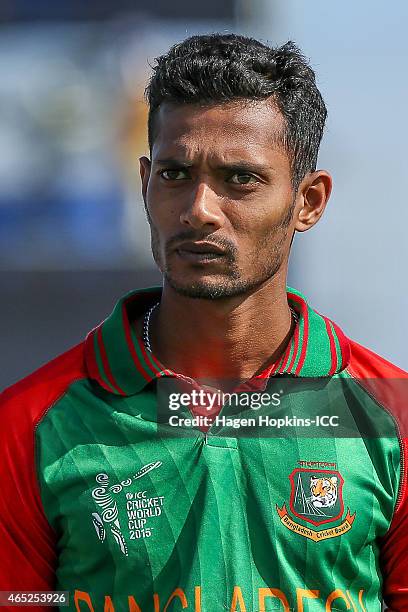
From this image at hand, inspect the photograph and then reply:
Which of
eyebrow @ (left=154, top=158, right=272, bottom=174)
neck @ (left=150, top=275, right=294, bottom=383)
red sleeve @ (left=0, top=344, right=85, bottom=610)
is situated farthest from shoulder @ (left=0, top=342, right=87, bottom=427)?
eyebrow @ (left=154, top=158, right=272, bottom=174)

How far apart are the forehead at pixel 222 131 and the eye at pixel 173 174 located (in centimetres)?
3

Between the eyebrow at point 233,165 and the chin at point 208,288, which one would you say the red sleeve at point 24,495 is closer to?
the chin at point 208,288

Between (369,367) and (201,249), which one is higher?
(201,249)

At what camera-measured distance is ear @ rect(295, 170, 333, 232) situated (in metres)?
2.18

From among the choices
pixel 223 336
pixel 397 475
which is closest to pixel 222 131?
pixel 223 336

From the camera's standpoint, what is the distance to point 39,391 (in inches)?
80.7

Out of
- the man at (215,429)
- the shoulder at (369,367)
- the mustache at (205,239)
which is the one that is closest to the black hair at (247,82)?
the man at (215,429)

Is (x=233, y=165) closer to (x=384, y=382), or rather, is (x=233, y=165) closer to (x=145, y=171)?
(x=145, y=171)

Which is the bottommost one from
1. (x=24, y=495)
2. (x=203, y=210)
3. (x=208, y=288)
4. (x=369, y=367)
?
(x=24, y=495)

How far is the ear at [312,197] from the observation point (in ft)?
7.16

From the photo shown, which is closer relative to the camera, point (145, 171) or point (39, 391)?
point (39, 391)

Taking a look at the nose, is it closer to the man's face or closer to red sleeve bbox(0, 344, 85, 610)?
the man's face

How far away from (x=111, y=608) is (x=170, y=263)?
0.62 metres

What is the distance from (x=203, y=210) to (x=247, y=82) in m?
0.27
